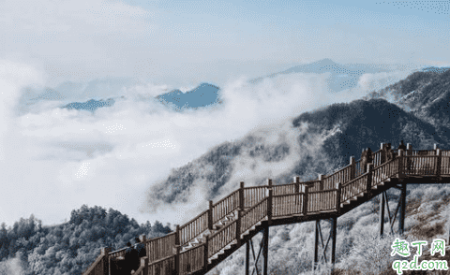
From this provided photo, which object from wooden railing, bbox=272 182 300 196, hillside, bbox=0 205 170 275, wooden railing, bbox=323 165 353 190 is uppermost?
wooden railing, bbox=323 165 353 190

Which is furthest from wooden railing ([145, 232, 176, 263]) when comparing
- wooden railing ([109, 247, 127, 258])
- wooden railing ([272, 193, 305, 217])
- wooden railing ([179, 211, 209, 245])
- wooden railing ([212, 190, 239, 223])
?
wooden railing ([272, 193, 305, 217])

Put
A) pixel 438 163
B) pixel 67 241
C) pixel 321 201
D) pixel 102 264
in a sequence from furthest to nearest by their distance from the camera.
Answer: pixel 67 241
pixel 438 163
pixel 321 201
pixel 102 264

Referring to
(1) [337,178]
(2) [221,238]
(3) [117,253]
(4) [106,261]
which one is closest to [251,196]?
(2) [221,238]

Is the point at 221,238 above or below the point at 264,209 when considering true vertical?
below

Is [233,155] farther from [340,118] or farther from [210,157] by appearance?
[340,118]

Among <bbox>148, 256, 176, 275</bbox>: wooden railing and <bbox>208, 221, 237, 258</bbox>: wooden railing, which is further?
<bbox>208, 221, 237, 258</bbox>: wooden railing

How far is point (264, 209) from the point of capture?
19.0m

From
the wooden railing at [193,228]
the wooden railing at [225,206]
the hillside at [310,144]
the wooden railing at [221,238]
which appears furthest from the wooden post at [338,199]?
the hillside at [310,144]

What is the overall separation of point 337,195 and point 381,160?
4608 mm

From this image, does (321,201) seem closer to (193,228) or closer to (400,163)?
(400,163)

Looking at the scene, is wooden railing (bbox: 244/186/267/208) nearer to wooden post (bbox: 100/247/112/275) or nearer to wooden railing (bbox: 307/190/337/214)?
wooden railing (bbox: 307/190/337/214)

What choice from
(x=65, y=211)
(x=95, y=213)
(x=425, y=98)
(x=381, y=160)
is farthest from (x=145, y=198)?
(x=381, y=160)

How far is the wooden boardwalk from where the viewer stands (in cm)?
1666

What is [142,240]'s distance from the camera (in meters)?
16.7
